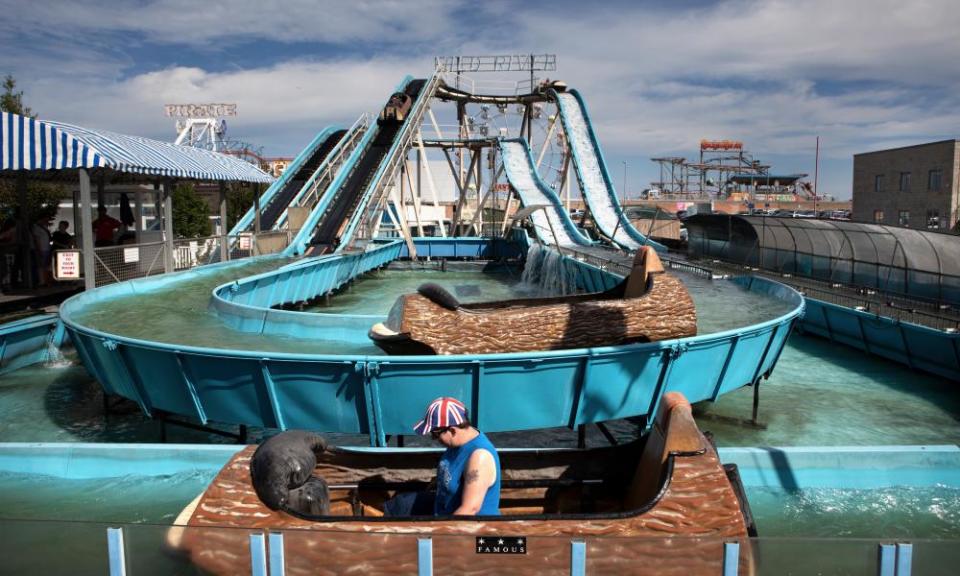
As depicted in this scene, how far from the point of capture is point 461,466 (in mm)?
3910

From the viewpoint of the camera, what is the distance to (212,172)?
16.3m

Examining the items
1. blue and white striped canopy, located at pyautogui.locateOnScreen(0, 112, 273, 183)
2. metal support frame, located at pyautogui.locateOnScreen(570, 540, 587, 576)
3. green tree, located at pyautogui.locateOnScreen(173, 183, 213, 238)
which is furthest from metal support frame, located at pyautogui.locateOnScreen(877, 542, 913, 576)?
green tree, located at pyautogui.locateOnScreen(173, 183, 213, 238)

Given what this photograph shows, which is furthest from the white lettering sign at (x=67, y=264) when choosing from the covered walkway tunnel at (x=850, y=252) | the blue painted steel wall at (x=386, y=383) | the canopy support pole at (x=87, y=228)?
the covered walkway tunnel at (x=850, y=252)

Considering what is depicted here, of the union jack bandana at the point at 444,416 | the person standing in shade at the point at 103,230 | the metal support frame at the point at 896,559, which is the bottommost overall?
the metal support frame at the point at 896,559

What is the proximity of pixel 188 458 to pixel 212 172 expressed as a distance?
1187cm

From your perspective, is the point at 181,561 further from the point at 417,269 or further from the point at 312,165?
the point at 312,165

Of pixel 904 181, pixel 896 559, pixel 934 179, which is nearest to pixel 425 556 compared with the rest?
pixel 896 559

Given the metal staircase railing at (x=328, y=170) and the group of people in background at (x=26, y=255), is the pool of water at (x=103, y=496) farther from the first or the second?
the metal staircase railing at (x=328, y=170)

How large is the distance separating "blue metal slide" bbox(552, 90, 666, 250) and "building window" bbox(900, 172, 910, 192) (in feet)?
68.8

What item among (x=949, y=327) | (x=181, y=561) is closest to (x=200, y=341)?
(x=181, y=561)

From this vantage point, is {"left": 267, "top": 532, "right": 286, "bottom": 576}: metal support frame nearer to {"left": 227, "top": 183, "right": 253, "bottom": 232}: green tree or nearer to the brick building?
{"left": 227, "top": 183, "right": 253, "bottom": 232}: green tree

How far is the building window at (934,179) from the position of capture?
37438 millimetres

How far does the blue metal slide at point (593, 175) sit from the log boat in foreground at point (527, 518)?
17968 mm

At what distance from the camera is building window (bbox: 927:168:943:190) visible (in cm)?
3744
